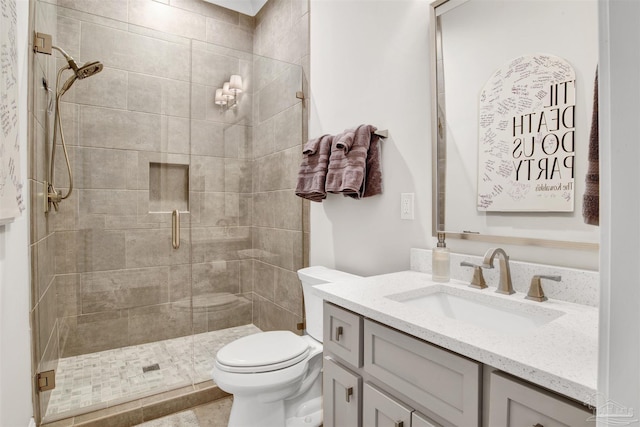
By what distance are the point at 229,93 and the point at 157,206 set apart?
3.03 feet

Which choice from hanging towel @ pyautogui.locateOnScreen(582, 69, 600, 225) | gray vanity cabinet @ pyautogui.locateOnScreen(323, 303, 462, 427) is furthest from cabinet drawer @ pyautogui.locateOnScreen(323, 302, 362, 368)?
hanging towel @ pyautogui.locateOnScreen(582, 69, 600, 225)

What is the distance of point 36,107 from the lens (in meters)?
1.67

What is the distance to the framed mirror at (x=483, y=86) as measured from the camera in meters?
1.05

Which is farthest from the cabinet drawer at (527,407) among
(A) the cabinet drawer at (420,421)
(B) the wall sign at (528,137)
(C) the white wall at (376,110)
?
(C) the white wall at (376,110)

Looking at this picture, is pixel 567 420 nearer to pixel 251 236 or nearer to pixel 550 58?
pixel 550 58

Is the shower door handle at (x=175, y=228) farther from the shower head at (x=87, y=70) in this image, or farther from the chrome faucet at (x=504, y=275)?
the chrome faucet at (x=504, y=275)

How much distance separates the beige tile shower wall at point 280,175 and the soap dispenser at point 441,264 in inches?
46.3

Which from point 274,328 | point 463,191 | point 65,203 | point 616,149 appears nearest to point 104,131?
point 65,203

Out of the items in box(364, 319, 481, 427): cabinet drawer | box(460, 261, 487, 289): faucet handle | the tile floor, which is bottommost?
the tile floor

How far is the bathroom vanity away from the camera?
0.64 meters

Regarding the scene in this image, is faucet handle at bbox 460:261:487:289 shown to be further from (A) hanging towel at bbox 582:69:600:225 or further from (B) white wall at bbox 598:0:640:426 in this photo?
(B) white wall at bbox 598:0:640:426

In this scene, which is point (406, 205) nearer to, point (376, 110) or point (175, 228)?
point (376, 110)

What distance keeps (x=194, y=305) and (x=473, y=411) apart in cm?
205

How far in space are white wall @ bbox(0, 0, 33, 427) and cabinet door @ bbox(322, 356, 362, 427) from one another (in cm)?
105
